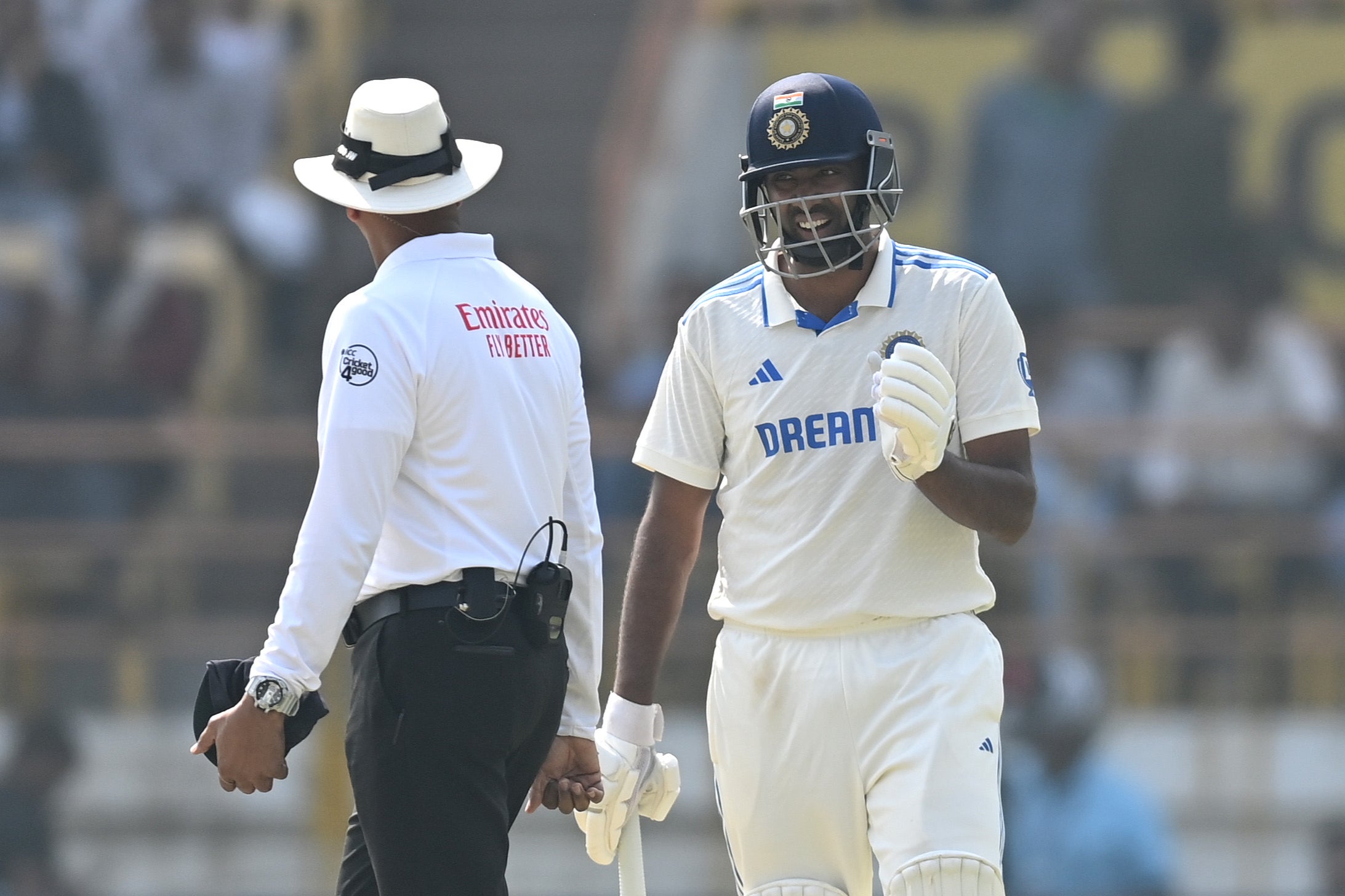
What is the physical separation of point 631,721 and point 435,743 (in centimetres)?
60

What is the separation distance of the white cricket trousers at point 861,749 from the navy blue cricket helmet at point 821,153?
2.34 feet

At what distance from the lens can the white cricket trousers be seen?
379 cm

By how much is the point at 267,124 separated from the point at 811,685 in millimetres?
8036

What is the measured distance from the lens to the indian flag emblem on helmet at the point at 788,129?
3.93m

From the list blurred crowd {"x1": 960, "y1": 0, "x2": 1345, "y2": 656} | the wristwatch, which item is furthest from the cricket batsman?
blurred crowd {"x1": 960, "y1": 0, "x2": 1345, "y2": 656}

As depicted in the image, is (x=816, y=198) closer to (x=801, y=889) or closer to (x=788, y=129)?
(x=788, y=129)

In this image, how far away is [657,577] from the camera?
13.6 ft

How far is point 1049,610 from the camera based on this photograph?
26.5 feet

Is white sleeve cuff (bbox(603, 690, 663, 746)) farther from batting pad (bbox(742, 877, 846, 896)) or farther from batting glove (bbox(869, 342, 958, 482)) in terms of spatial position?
batting glove (bbox(869, 342, 958, 482))

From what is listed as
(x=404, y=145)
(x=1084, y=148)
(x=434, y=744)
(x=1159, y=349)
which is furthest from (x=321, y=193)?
(x=1084, y=148)

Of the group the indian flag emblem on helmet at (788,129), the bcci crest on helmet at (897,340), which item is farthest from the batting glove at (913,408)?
the indian flag emblem on helmet at (788,129)

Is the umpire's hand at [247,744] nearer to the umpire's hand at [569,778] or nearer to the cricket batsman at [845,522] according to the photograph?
the umpire's hand at [569,778]

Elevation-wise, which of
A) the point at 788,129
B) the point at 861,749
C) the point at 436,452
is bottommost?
the point at 861,749

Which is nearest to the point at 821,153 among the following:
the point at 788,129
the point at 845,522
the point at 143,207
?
the point at 788,129
